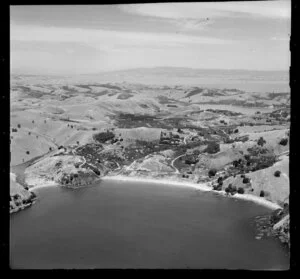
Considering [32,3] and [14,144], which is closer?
[32,3]

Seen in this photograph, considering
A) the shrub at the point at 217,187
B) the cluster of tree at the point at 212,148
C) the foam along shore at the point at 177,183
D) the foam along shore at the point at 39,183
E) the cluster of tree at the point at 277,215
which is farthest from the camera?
the cluster of tree at the point at 212,148

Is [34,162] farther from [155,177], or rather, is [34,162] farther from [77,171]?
[155,177]

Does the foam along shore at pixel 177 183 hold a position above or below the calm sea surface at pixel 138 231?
above

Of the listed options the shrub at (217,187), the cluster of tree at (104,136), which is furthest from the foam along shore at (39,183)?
the shrub at (217,187)

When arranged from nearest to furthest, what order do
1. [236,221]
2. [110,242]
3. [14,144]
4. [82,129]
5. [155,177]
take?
[110,242] < [236,221] < [155,177] < [14,144] < [82,129]

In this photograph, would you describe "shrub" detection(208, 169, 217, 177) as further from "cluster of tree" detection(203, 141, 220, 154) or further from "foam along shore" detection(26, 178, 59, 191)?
"foam along shore" detection(26, 178, 59, 191)

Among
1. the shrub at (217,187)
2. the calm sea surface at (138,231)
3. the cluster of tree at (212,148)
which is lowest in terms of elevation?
the calm sea surface at (138,231)

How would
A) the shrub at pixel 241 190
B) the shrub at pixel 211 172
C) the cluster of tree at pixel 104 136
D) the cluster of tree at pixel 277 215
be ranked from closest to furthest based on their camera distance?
1. the cluster of tree at pixel 277 215
2. the shrub at pixel 241 190
3. the shrub at pixel 211 172
4. the cluster of tree at pixel 104 136

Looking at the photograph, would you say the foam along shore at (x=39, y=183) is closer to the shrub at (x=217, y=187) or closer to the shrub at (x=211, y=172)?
the shrub at (x=217, y=187)
